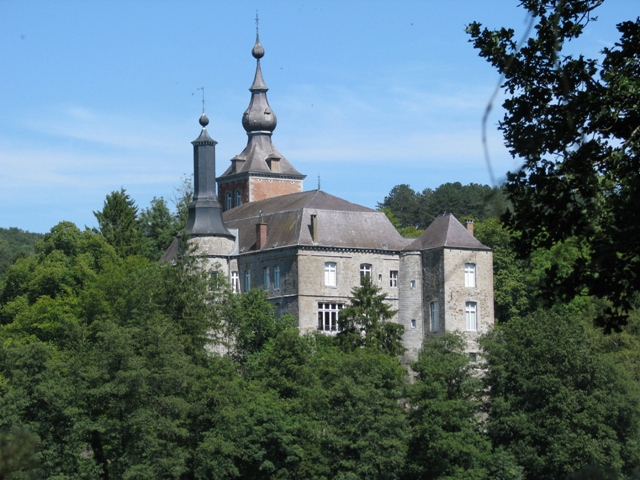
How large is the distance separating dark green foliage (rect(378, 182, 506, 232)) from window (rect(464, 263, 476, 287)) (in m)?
40.3

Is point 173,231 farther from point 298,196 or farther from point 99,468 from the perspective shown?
point 99,468

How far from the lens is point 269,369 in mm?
51000

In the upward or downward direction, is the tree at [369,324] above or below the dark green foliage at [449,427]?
above

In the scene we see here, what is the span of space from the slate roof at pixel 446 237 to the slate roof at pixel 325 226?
1.03 m

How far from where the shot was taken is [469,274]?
198 feet

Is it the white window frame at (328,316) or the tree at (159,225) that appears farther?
the tree at (159,225)

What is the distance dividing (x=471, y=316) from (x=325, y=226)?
7.72m

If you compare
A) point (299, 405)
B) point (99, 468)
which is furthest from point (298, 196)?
point (99, 468)

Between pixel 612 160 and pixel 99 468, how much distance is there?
30153 millimetres

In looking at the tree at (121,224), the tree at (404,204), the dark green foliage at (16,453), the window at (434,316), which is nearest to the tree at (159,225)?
the tree at (121,224)

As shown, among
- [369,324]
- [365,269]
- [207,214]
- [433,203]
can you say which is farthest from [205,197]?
[433,203]

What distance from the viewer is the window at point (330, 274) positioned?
61688 millimetres

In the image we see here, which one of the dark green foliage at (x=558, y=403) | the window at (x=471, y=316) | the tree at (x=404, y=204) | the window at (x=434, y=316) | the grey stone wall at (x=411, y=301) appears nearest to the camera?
the dark green foliage at (x=558, y=403)

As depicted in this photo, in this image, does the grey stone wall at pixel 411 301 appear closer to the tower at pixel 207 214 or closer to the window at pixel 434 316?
the window at pixel 434 316
